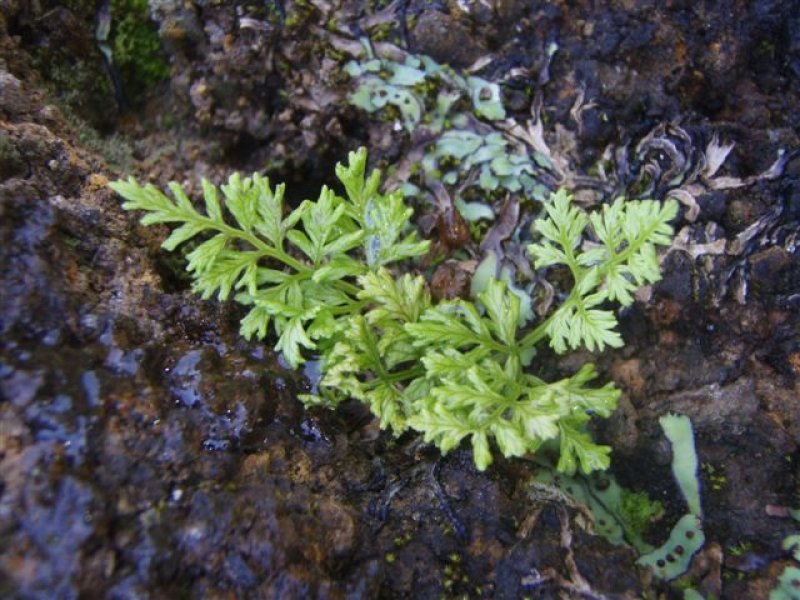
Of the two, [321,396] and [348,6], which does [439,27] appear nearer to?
[348,6]

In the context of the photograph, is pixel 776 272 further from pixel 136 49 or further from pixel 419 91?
pixel 136 49

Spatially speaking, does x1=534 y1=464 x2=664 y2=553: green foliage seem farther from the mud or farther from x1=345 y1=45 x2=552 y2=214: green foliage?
x1=345 y1=45 x2=552 y2=214: green foliage

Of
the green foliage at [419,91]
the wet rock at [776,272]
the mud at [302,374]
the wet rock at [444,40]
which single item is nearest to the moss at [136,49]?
the mud at [302,374]

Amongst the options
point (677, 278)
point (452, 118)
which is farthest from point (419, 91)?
point (677, 278)

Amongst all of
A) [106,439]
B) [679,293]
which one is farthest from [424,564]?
[679,293]

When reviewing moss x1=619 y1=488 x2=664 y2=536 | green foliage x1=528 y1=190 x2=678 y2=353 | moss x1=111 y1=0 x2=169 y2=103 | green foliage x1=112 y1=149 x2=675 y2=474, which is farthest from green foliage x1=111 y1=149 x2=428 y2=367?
moss x1=619 y1=488 x2=664 y2=536

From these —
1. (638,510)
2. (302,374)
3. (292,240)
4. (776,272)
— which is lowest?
(638,510)
